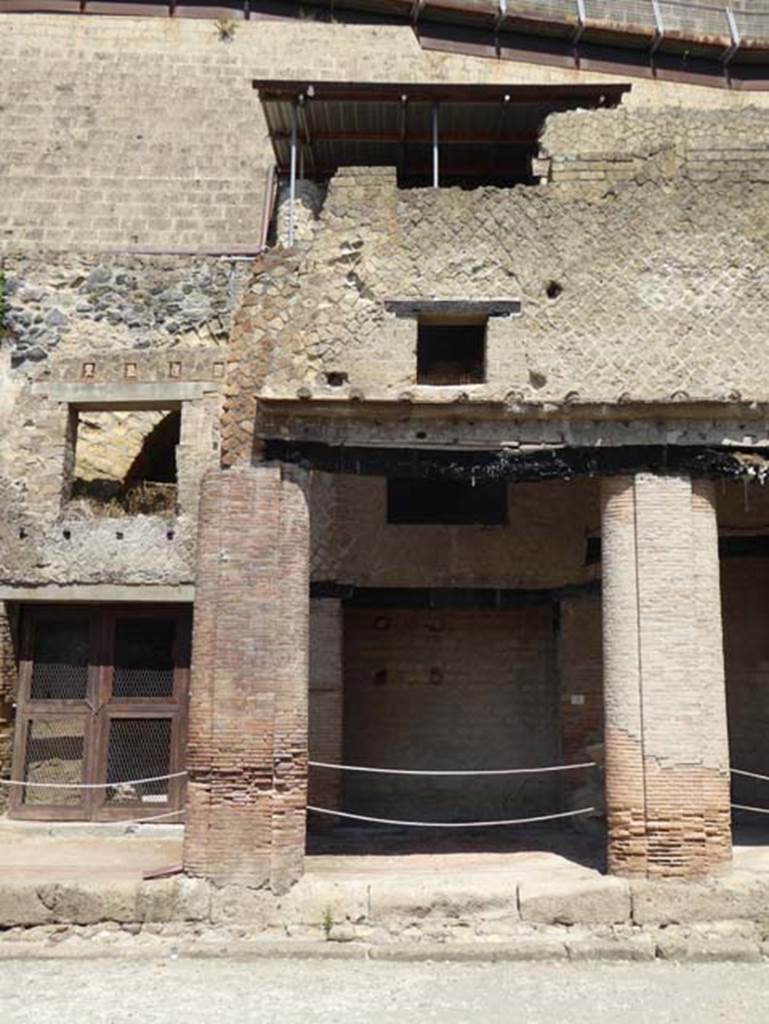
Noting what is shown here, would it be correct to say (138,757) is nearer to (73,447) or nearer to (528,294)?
(73,447)

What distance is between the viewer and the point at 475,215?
9719 mm

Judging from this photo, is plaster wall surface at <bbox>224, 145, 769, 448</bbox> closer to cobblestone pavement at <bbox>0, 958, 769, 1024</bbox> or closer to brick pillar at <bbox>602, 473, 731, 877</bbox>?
brick pillar at <bbox>602, 473, 731, 877</bbox>

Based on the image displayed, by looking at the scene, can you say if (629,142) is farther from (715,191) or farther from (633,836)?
(633,836)

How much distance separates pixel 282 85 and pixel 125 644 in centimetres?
858

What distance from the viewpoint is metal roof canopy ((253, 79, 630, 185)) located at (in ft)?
49.2

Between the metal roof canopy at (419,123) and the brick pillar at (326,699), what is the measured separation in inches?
258

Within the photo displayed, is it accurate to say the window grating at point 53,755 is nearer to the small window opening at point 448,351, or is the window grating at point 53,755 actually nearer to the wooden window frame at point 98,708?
the wooden window frame at point 98,708

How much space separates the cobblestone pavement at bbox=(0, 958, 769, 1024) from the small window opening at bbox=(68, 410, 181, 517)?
678cm

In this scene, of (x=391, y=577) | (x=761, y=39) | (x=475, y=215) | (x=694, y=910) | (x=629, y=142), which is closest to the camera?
→ (x=694, y=910)

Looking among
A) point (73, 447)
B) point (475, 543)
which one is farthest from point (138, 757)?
point (475, 543)

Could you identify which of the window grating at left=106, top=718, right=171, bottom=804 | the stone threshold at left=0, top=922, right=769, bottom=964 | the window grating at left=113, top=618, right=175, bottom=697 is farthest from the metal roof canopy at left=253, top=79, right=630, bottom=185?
the stone threshold at left=0, top=922, right=769, bottom=964

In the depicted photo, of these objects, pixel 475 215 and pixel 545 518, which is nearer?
pixel 475 215

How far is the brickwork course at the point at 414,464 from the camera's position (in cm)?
893

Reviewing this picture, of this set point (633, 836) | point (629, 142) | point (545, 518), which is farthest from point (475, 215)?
point (633, 836)
